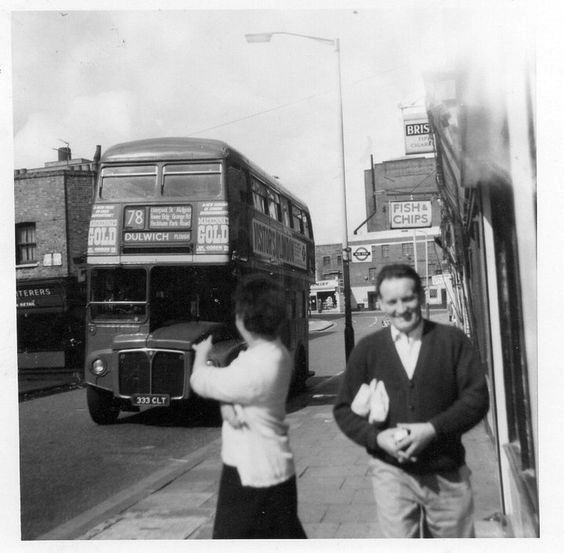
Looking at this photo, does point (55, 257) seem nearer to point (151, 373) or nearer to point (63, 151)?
point (151, 373)

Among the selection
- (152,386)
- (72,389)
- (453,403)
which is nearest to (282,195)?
(152,386)

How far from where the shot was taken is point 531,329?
4.02m

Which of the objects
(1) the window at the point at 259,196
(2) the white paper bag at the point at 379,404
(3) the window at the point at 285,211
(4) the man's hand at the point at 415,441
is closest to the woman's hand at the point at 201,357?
(2) the white paper bag at the point at 379,404

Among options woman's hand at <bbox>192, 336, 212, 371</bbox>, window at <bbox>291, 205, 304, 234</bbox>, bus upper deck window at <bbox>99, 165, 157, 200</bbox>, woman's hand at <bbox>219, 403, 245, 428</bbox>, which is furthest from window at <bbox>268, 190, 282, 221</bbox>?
woman's hand at <bbox>219, 403, 245, 428</bbox>

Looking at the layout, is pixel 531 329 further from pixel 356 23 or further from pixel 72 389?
pixel 72 389

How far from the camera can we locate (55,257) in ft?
44.3

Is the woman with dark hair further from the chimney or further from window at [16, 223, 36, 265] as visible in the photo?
window at [16, 223, 36, 265]

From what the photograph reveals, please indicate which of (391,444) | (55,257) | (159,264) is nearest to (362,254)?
(159,264)

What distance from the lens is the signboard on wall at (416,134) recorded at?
771cm

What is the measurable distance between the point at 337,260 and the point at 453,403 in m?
8.99

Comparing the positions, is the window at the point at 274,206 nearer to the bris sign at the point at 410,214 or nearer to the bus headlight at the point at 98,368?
the bris sign at the point at 410,214

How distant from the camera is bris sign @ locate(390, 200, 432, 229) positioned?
23.4 ft

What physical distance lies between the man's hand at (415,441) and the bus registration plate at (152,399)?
6008 millimetres

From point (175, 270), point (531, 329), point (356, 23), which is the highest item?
point (356, 23)
